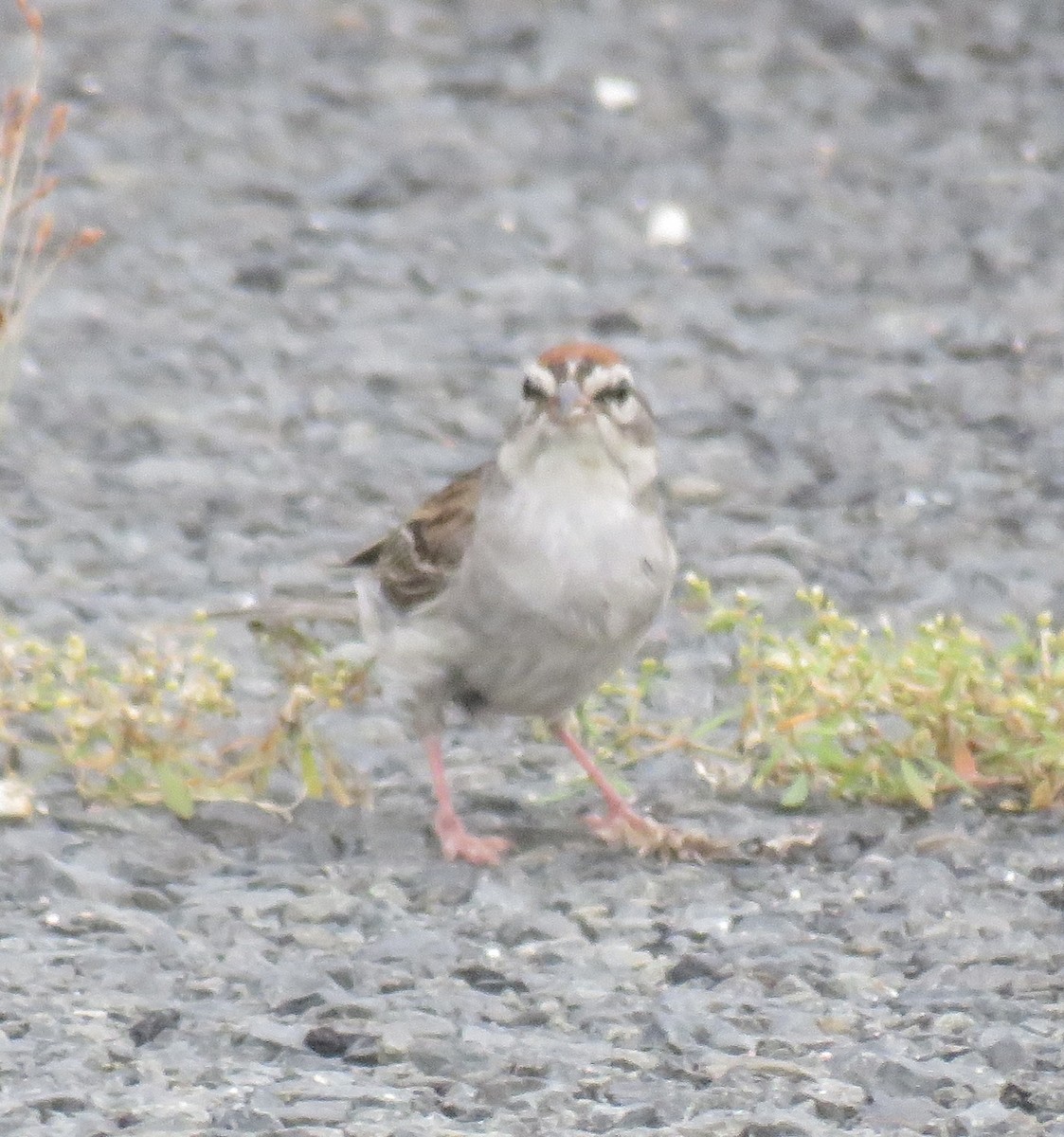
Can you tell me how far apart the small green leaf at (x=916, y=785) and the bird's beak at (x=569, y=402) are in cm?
105

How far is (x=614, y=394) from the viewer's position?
5.53 metres

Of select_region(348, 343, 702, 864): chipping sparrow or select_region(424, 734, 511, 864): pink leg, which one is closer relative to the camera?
select_region(348, 343, 702, 864): chipping sparrow

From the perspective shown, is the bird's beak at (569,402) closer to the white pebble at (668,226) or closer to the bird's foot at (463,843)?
the bird's foot at (463,843)

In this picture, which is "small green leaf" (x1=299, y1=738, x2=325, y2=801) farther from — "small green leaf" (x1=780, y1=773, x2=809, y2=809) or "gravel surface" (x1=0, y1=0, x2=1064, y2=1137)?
"small green leaf" (x1=780, y1=773, x2=809, y2=809)

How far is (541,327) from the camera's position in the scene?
941 cm

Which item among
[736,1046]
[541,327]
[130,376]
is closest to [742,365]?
[541,327]

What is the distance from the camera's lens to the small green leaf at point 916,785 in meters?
5.55

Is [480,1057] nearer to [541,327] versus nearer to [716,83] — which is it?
[541,327]

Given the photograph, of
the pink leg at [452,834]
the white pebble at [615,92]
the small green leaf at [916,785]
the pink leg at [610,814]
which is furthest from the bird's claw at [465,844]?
the white pebble at [615,92]

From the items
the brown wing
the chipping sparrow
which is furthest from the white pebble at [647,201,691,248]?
the chipping sparrow

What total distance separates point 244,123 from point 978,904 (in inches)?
266

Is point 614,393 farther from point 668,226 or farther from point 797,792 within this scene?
point 668,226

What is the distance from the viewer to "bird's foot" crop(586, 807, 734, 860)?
18.4 ft

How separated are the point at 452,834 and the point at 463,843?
0.05m
